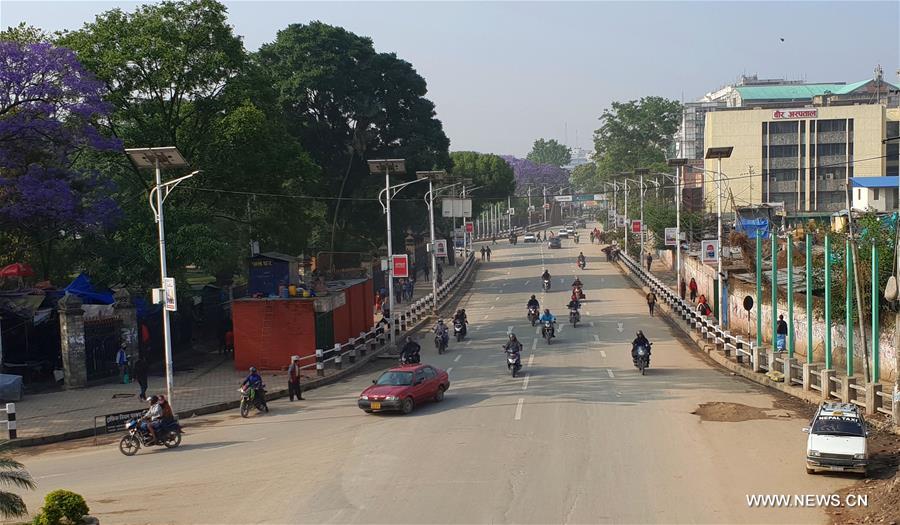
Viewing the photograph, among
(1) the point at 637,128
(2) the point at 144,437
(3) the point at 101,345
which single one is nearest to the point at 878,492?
(2) the point at 144,437

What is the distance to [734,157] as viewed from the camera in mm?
108250

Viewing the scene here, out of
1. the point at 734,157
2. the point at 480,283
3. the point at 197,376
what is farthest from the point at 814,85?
the point at 197,376

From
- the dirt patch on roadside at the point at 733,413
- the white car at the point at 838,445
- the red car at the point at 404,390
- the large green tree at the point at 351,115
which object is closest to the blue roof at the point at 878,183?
the large green tree at the point at 351,115

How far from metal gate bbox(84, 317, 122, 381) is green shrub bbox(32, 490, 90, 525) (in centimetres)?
1721

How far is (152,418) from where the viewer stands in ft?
69.5

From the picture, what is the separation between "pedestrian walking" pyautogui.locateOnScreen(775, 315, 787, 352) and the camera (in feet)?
101

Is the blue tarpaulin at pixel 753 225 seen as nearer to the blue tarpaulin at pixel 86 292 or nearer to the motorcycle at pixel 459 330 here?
the motorcycle at pixel 459 330

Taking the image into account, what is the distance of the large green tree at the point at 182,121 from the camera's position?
3584cm

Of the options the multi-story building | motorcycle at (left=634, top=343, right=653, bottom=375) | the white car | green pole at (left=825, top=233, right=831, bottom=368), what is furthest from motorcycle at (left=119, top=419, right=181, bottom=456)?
the multi-story building

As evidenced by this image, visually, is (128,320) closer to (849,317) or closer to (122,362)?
(122,362)

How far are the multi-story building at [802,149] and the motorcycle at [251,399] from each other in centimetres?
8647

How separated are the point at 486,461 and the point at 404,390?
6251 millimetres

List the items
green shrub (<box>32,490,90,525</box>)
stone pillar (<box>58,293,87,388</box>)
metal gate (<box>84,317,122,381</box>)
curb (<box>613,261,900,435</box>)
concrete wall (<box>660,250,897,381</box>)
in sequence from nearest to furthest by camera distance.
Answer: green shrub (<box>32,490,90,525</box>)
curb (<box>613,261,900,435</box>)
concrete wall (<box>660,250,897,381</box>)
stone pillar (<box>58,293,87,388</box>)
metal gate (<box>84,317,122,381</box>)

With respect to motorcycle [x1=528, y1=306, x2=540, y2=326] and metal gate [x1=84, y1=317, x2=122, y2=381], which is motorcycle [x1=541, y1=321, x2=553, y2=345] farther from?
metal gate [x1=84, y1=317, x2=122, y2=381]
